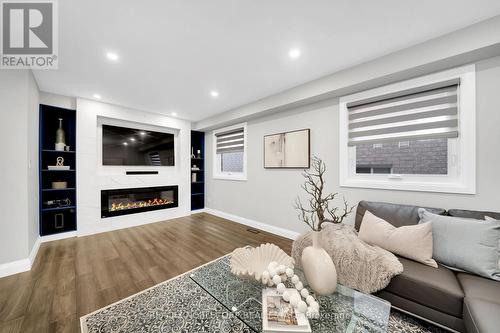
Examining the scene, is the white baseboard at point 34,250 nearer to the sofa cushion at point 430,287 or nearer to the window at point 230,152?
the window at point 230,152

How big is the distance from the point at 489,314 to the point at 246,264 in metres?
1.47

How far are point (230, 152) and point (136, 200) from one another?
236 cm

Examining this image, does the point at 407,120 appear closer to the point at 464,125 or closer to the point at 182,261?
the point at 464,125

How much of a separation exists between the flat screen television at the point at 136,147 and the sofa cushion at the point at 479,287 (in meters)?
4.93

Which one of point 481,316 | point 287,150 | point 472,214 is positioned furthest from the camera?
point 287,150

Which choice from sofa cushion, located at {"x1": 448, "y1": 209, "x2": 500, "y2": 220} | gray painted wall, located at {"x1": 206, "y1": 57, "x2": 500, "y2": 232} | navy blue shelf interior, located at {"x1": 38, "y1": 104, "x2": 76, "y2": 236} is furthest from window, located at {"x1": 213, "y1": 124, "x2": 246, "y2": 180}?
sofa cushion, located at {"x1": 448, "y1": 209, "x2": 500, "y2": 220}

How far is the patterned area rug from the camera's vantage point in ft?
4.67

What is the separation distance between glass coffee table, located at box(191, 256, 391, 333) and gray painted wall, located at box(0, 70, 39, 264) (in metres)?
2.40

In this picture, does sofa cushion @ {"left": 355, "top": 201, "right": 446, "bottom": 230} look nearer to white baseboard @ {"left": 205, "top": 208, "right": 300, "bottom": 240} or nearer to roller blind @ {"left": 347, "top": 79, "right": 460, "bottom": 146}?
roller blind @ {"left": 347, "top": 79, "right": 460, "bottom": 146}

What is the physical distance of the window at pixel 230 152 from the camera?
171 inches

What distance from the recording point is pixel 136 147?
163 inches

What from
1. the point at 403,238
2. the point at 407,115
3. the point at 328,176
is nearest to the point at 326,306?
the point at 403,238

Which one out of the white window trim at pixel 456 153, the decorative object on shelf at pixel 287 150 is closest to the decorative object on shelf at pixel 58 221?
the decorative object on shelf at pixel 287 150

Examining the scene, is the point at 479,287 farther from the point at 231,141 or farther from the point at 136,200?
the point at 136,200
